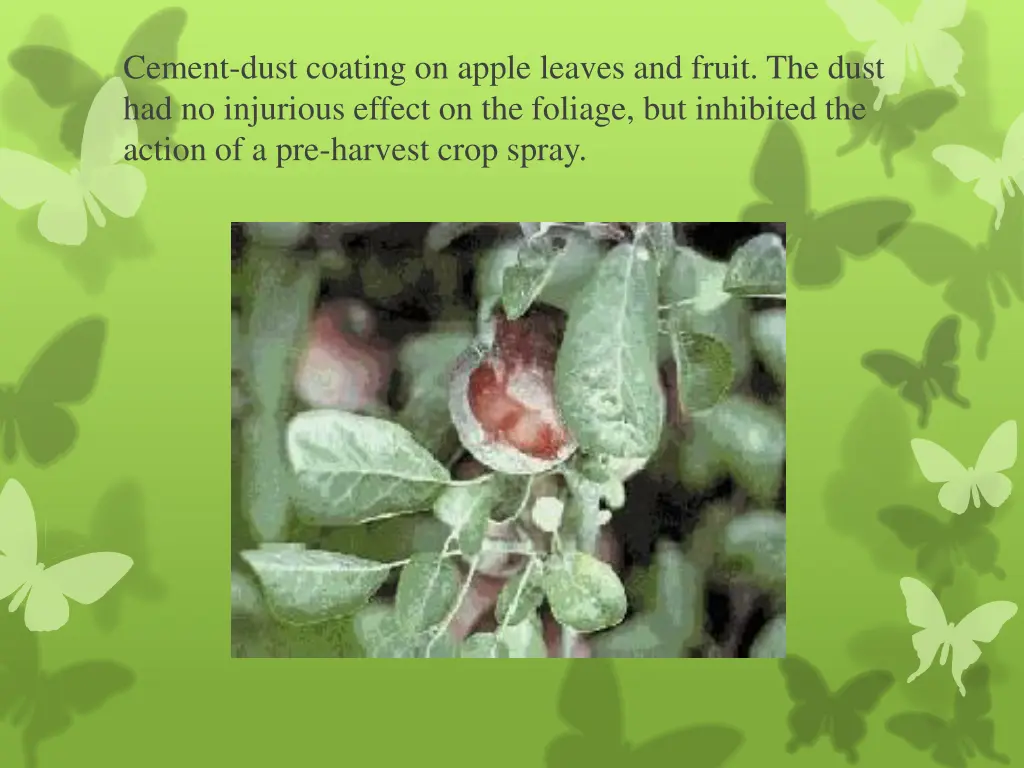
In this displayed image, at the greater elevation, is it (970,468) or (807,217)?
(807,217)

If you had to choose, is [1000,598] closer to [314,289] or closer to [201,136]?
[314,289]

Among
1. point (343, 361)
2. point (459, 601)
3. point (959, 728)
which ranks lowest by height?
point (959, 728)

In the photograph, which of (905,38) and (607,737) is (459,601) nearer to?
(607,737)

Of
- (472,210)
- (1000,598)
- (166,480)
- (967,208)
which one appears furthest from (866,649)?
(166,480)

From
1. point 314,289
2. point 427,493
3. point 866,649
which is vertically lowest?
point 866,649

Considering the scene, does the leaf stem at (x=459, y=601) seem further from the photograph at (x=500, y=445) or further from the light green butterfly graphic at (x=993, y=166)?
the light green butterfly graphic at (x=993, y=166)

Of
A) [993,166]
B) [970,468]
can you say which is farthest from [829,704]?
[993,166]

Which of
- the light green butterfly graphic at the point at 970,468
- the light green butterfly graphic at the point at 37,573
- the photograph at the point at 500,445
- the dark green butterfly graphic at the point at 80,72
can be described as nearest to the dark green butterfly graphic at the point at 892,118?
the photograph at the point at 500,445
